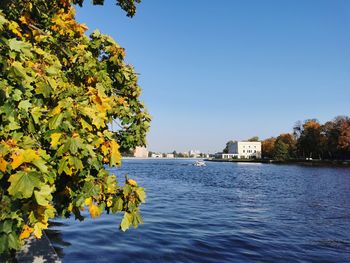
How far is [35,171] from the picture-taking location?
162 inches

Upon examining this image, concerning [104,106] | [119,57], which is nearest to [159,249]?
[119,57]

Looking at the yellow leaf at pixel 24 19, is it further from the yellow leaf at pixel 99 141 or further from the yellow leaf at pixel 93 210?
the yellow leaf at pixel 93 210

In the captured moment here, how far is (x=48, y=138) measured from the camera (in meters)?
5.05

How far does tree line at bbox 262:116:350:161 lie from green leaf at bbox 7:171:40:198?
14033cm

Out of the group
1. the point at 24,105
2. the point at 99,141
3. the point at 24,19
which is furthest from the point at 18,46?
the point at 24,19

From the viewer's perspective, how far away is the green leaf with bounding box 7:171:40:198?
13.1 ft

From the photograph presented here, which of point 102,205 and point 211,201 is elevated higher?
point 102,205

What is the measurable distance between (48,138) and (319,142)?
15321cm

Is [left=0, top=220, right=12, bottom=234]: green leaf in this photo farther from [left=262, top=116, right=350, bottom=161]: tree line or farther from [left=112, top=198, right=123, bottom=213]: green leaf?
[left=262, top=116, right=350, bottom=161]: tree line

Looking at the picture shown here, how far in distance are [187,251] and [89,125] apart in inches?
437

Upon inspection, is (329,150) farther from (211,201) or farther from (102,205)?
(102,205)

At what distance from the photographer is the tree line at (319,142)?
134m

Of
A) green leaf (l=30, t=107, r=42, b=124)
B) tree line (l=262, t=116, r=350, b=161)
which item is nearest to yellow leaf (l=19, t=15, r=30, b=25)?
green leaf (l=30, t=107, r=42, b=124)

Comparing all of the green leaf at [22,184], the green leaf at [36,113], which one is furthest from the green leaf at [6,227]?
the green leaf at [36,113]
